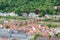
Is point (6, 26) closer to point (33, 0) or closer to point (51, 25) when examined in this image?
point (51, 25)

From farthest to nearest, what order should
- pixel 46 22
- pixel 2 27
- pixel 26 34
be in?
1. pixel 46 22
2. pixel 2 27
3. pixel 26 34

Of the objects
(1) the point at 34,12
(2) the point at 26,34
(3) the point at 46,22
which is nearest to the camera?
(2) the point at 26,34

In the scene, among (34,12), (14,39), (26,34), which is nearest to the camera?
Answer: (14,39)

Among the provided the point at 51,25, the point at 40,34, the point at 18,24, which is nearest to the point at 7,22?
the point at 18,24

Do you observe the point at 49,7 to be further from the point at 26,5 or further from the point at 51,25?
the point at 51,25

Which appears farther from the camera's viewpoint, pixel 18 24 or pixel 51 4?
pixel 51 4

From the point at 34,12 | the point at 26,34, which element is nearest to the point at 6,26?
the point at 26,34
